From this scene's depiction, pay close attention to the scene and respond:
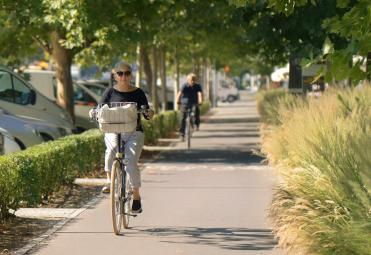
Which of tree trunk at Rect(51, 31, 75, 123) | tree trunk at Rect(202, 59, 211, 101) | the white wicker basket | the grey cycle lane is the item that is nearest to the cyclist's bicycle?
tree trunk at Rect(51, 31, 75, 123)

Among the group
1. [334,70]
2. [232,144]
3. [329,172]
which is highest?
[334,70]

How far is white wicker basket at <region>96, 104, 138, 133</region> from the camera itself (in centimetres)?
945

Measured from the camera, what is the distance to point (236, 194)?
13.1 m

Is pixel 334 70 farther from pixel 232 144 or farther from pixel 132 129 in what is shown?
pixel 232 144

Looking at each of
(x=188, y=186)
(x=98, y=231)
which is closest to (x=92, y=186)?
(x=188, y=186)

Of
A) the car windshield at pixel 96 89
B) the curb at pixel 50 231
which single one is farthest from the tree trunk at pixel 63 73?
the curb at pixel 50 231

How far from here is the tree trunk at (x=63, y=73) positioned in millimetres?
22812

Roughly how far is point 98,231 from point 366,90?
7733mm

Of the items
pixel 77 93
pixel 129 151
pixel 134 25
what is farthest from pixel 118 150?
pixel 77 93

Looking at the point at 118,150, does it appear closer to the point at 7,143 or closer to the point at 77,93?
the point at 7,143

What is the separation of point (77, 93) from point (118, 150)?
18518 mm

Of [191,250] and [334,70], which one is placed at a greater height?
[334,70]

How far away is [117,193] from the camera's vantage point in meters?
9.57

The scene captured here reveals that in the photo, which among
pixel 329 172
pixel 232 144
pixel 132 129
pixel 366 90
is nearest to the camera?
pixel 329 172
